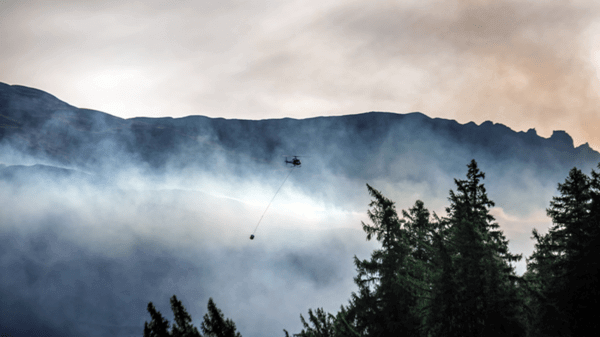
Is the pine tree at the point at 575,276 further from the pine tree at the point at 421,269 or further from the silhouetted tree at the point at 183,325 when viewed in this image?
the silhouetted tree at the point at 183,325

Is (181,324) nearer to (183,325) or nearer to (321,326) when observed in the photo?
(183,325)

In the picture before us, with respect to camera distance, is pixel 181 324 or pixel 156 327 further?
pixel 181 324

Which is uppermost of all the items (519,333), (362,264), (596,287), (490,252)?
(362,264)

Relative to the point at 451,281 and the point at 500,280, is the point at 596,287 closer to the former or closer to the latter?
the point at 500,280

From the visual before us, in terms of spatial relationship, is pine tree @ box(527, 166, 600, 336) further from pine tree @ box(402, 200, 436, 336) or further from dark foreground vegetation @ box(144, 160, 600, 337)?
pine tree @ box(402, 200, 436, 336)

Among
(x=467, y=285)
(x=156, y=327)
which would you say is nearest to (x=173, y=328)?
(x=156, y=327)

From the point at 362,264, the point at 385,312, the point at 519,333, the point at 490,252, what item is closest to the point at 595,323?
the point at 519,333

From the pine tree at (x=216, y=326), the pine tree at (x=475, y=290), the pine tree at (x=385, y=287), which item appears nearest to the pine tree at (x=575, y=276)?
the pine tree at (x=475, y=290)

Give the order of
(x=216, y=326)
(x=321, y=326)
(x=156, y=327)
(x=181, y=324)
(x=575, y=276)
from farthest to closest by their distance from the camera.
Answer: (x=321, y=326) < (x=575, y=276) < (x=216, y=326) < (x=181, y=324) < (x=156, y=327)
